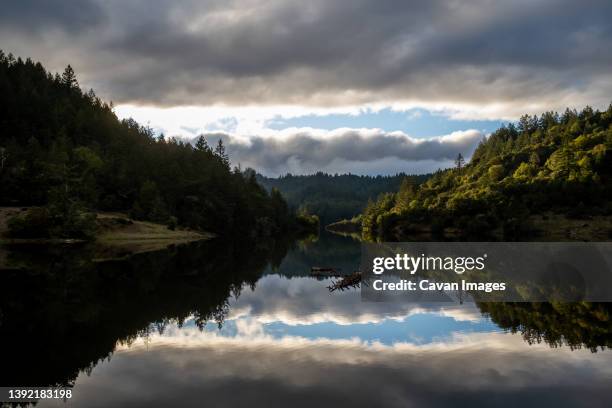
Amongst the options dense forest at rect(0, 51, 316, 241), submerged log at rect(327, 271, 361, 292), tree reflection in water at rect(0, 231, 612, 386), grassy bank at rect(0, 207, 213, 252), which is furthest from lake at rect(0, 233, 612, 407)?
dense forest at rect(0, 51, 316, 241)

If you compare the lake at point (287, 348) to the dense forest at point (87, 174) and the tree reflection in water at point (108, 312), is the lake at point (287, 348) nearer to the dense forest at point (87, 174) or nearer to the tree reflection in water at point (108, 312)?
the tree reflection in water at point (108, 312)

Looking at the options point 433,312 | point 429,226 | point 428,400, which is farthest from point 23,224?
point 429,226

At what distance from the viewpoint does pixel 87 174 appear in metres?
133

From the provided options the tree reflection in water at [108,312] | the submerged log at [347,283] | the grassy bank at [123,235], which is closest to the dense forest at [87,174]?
the grassy bank at [123,235]

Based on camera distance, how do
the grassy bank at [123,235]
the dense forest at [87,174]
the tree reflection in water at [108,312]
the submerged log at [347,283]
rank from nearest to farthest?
1. the tree reflection in water at [108,312]
2. the submerged log at [347,283]
3. the grassy bank at [123,235]
4. the dense forest at [87,174]

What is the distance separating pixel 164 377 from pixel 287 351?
7.46 m

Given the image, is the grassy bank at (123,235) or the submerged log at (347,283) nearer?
the submerged log at (347,283)

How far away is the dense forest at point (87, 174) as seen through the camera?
107m

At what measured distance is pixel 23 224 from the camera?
9294 centimetres

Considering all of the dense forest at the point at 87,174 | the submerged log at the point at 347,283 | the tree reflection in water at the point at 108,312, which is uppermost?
the dense forest at the point at 87,174

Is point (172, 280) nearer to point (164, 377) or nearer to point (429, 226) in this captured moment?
point (164, 377)

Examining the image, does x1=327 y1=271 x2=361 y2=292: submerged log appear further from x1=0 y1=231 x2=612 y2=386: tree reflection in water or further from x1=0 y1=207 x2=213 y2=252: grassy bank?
x1=0 y1=207 x2=213 y2=252: grassy bank

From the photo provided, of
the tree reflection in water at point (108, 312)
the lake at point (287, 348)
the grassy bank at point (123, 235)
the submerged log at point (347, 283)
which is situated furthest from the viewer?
the grassy bank at point (123, 235)

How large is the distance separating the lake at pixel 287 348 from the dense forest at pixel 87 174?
6878 centimetres
